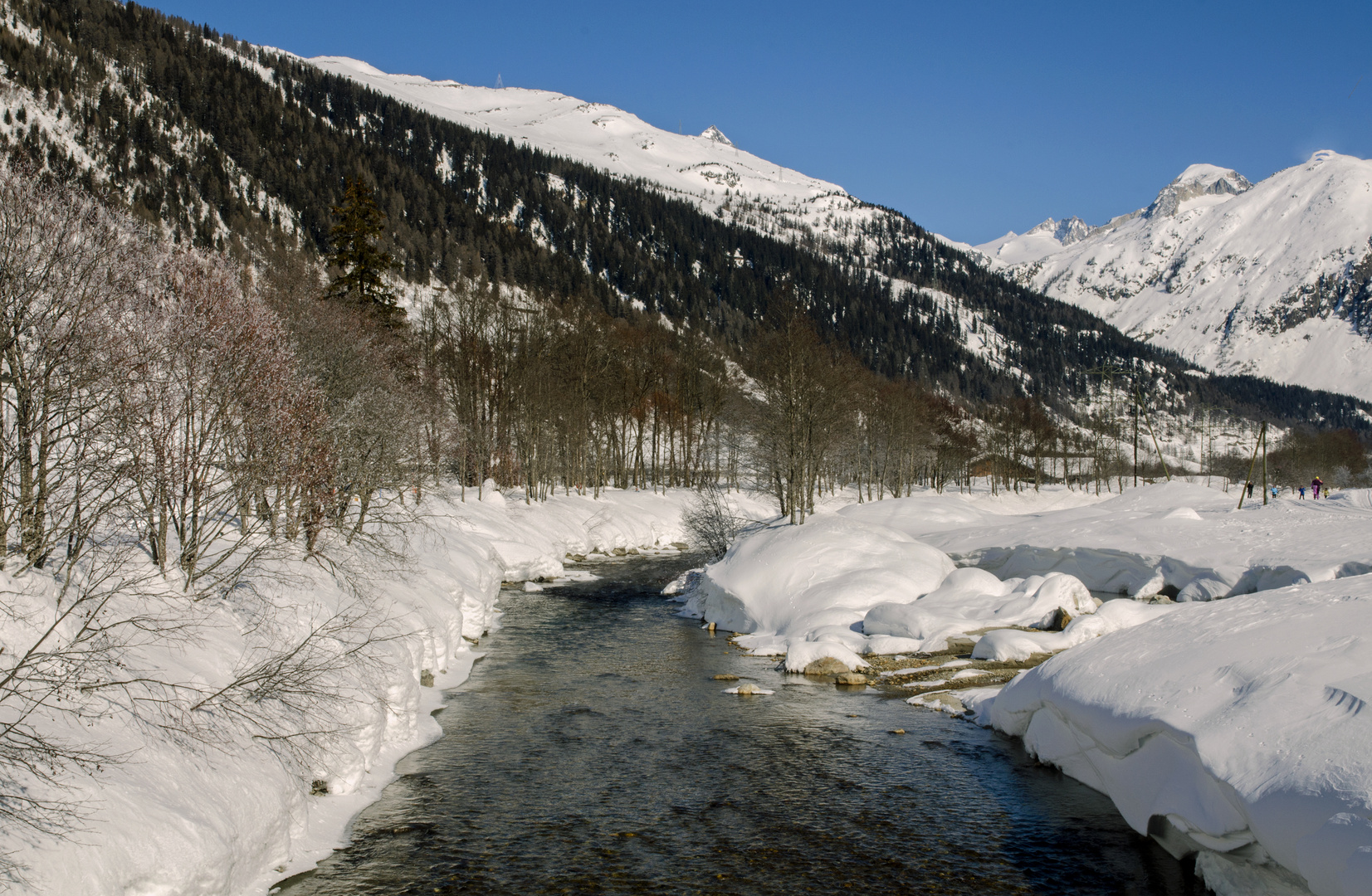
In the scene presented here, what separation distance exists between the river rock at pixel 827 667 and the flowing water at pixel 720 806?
893 mm

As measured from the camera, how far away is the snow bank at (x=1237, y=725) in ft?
26.2

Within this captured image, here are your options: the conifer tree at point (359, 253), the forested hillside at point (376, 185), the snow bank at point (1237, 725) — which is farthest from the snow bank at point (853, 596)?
the conifer tree at point (359, 253)

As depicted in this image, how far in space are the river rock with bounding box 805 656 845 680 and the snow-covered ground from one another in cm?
793

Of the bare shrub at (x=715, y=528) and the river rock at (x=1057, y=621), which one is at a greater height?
the bare shrub at (x=715, y=528)

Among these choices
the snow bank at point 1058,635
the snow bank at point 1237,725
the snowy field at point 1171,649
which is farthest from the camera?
the snow bank at point 1058,635

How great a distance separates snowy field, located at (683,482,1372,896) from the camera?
27.9ft

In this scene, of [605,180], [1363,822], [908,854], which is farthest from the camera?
[605,180]

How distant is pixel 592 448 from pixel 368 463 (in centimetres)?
3842

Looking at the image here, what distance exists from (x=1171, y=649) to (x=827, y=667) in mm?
8490

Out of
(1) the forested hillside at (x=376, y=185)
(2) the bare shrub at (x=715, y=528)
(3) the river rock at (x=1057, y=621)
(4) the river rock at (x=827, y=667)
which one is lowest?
(4) the river rock at (x=827, y=667)

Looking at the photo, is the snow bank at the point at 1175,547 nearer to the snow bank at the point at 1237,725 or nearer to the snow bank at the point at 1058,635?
the snow bank at the point at 1058,635

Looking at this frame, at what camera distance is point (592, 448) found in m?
60.9

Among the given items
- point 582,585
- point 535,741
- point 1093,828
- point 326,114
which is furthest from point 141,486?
point 326,114

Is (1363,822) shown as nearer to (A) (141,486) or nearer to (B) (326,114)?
(A) (141,486)
